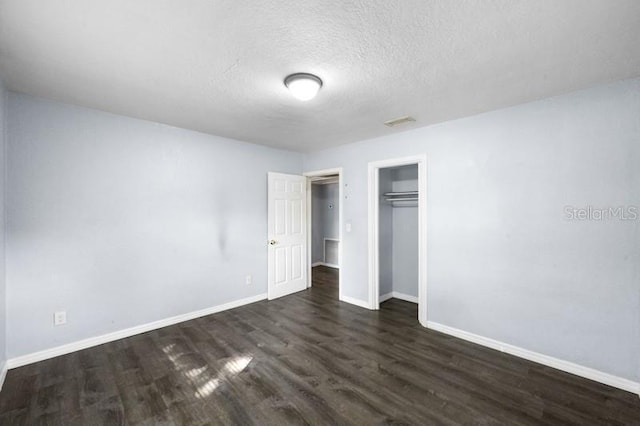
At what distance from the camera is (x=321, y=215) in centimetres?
712

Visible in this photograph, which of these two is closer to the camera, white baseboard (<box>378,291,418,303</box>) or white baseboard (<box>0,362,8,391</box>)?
white baseboard (<box>0,362,8,391</box>)

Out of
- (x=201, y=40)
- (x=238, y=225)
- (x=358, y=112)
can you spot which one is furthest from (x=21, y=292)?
(x=358, y=112)

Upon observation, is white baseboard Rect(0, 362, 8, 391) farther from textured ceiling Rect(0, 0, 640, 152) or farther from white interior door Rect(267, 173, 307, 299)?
white interior door Rect(267, 173, 307, 299)

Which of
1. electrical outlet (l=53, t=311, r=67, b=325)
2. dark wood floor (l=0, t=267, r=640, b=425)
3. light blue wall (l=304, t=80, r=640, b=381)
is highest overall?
light blue wall (l=304, t=80, r=640, b=381)

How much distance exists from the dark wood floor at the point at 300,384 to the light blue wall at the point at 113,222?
455 mm

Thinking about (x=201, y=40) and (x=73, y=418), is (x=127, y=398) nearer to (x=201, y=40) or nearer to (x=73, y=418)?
(x=73, y=418)

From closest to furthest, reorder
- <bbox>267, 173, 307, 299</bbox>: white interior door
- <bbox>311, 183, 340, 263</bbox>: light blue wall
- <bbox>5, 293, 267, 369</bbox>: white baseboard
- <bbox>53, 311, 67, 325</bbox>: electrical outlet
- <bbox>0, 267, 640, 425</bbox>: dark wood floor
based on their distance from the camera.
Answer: <bbox>0, 267, 640, 425</bbox>: dark wood floor
<bbox>5, 293, 267, 369</bbox>: white baseboard
<bbox>53, 311, 67, 325</bbox>: electrical outlet
<bbox>267, 173, 307, 299</bbox>: white interior door
<bbox>311, 183, 340, 263</bbox>: light blue wall

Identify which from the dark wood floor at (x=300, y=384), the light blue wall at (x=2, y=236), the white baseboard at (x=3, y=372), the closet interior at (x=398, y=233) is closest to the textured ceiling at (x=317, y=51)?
the light blue wall at (x=2, y=236)

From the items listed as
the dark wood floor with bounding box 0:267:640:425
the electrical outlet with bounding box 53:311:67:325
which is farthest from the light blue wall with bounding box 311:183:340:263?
the electrical outlet with bounding box 53:311:67:325

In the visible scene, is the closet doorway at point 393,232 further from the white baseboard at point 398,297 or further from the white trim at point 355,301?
the white trim at point 355,301

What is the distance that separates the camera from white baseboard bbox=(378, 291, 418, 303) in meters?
4.25

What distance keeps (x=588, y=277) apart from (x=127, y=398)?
396 cm

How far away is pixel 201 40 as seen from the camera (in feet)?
5.60

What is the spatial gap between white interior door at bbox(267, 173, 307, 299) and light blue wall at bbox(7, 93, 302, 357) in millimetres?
420
